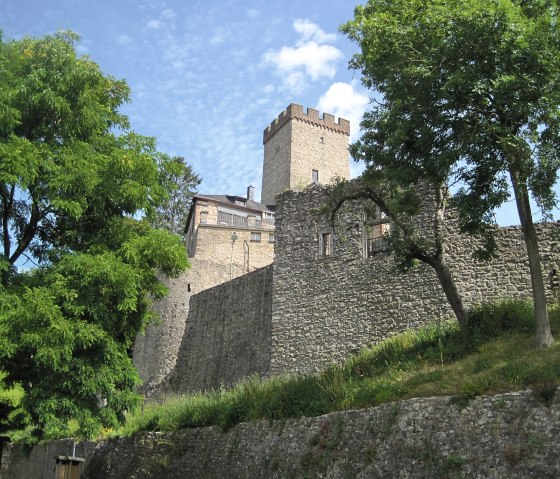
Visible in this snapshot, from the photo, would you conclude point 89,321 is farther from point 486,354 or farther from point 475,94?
point 475,94

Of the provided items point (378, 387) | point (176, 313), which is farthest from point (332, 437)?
point (176, 313)

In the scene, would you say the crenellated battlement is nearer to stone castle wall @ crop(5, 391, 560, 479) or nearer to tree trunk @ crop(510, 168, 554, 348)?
stone castle wall @ crop(5, 391, 560, 479)

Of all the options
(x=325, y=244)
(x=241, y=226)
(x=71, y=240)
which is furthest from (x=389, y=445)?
(x=241, y=226)

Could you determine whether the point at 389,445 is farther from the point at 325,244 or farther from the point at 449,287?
the point at 325,244

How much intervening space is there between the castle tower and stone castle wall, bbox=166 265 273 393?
3330cm

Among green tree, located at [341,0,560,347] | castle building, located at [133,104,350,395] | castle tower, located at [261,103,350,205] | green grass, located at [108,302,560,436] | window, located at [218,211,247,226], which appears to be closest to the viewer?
green grass, located at [108,302,560,436]

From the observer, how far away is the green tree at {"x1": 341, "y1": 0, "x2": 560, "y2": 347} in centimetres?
1260

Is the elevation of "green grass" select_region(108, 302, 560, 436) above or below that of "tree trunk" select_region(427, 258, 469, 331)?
below

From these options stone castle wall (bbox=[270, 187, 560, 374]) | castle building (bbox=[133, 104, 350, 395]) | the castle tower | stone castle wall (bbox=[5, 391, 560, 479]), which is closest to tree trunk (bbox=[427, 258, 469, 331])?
stone castle wall (bbox=[270, 187, 560, 374])

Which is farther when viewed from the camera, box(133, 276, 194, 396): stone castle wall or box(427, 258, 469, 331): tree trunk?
box(133, 276, 194, 396): stone castle wall

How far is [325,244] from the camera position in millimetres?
21766

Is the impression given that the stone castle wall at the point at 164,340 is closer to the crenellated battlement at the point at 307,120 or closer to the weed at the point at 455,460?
the weed at the point at 455,460

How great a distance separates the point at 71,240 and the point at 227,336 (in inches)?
438

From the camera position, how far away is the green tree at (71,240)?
13352mm
